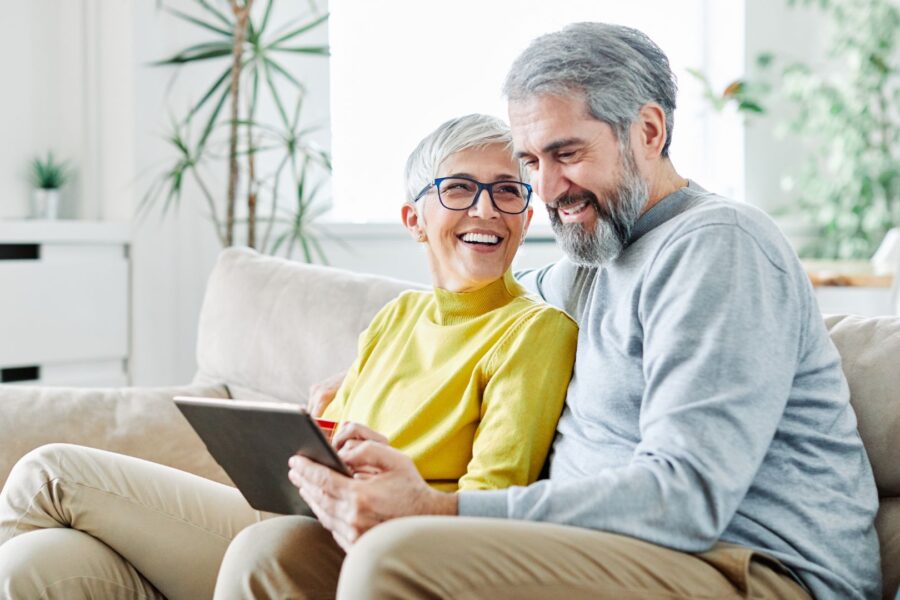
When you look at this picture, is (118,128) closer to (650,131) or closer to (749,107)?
(650,131)

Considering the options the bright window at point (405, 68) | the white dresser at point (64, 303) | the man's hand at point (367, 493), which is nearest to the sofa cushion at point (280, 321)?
the man's hand at point (367, 493)

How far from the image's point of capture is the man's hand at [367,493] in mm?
1313

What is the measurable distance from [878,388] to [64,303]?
106 inches

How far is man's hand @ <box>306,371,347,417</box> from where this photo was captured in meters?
1.97

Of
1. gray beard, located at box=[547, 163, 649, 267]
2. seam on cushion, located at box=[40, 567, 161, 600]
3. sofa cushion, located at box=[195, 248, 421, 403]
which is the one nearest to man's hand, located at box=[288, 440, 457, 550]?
gray beard, located at box=[547, 163, 649, 267]

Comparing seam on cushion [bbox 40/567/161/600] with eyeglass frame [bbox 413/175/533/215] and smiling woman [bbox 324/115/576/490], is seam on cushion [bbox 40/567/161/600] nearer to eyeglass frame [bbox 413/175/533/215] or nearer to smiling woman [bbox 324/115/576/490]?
smiling woman [bbox 324/115/576/490]

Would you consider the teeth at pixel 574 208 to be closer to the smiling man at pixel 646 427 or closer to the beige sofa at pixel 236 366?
the smiling man at pixel 646 427

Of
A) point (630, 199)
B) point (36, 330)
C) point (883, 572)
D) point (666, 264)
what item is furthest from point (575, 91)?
point (36, 330)

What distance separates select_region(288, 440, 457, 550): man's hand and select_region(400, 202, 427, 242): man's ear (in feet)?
1.79

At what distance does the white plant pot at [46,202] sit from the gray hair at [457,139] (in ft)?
7.16

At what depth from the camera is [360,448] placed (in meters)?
1.35

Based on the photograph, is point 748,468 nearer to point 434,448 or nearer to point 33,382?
point 434,448

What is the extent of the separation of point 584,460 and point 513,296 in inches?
13.6

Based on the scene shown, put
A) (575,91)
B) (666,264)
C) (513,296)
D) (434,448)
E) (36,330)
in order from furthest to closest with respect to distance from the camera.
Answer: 1. (36,330)
2. (513,296)
3. (434,448)
4. (575,91)
5. (666,264)
